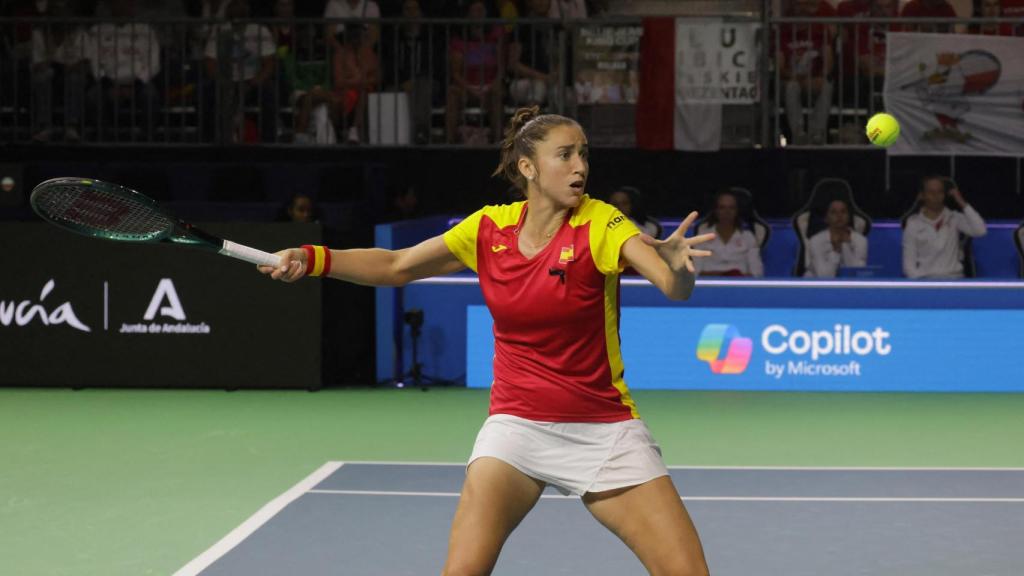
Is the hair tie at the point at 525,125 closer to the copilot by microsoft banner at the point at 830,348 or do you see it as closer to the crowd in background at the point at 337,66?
the copilot by microsoft banner at the point at 830,348

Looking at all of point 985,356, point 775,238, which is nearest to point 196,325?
point 775,238

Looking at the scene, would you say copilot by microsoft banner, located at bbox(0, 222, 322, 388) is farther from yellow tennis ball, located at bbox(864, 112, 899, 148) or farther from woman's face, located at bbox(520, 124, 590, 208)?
woman's face, located at bbox(520, 124, 590, 208)

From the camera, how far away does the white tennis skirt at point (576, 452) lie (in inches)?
186

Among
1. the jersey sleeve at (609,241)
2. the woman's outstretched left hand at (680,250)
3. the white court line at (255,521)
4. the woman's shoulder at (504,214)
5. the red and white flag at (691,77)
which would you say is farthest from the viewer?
the red and white flag at (691,77)

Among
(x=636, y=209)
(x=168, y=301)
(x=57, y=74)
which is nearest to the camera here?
(x=168, y=301)

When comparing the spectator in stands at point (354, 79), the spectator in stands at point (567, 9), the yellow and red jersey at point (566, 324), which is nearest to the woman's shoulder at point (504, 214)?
the yellow and red jersey at point (566, 324)

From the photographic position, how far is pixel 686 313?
40.1 ft

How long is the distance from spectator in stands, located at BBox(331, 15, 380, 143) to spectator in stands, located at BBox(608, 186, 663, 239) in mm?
3114

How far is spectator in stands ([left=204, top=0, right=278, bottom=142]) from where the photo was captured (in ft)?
51.1

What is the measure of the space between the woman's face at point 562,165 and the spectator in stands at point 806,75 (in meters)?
10.4

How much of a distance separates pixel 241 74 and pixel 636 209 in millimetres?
4413

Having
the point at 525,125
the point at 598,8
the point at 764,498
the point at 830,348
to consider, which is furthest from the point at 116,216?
the point at 598,8

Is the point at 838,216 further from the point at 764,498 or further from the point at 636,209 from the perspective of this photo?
the point at 764,498

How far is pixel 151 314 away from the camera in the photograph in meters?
12.2
